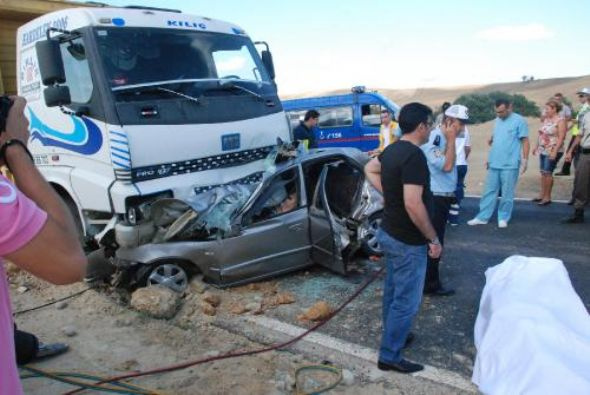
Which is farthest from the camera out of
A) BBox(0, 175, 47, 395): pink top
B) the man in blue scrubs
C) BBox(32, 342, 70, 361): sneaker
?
the man in blue scrubs

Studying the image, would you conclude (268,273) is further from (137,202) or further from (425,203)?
(425,203)

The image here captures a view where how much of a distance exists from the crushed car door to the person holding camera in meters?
3.77

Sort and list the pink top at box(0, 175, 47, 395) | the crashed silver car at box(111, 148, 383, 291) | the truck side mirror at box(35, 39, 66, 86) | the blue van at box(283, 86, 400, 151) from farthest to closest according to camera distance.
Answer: the blue van at box(283, 86, 400, 151), the crashed silver car at box(111, 148, 383, 291), the truck side mirror at box(35, 39, 66, 86), the pink top at box(0, 175, 47, 395)

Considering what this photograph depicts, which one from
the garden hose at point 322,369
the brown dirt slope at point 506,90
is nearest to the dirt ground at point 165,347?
the garden hose at point 322,369

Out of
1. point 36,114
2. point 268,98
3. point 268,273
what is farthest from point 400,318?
point 36,114

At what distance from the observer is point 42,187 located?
142 centimetres

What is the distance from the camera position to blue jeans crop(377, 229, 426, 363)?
11.0ft

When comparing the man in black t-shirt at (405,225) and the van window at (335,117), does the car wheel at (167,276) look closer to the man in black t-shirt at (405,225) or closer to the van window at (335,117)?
the man in black t-shirt at (405,225)

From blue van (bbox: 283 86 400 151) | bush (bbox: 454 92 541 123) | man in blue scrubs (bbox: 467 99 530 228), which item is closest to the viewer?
man in blue scrubs (bbox: 467 99 530 228)

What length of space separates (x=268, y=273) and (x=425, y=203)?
2227mm

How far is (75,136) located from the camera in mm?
5129

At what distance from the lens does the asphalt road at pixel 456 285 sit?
3.93m

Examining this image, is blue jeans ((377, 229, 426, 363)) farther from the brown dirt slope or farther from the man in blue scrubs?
the brown dirt slope

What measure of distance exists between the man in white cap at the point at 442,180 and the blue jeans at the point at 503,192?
2511 mm
